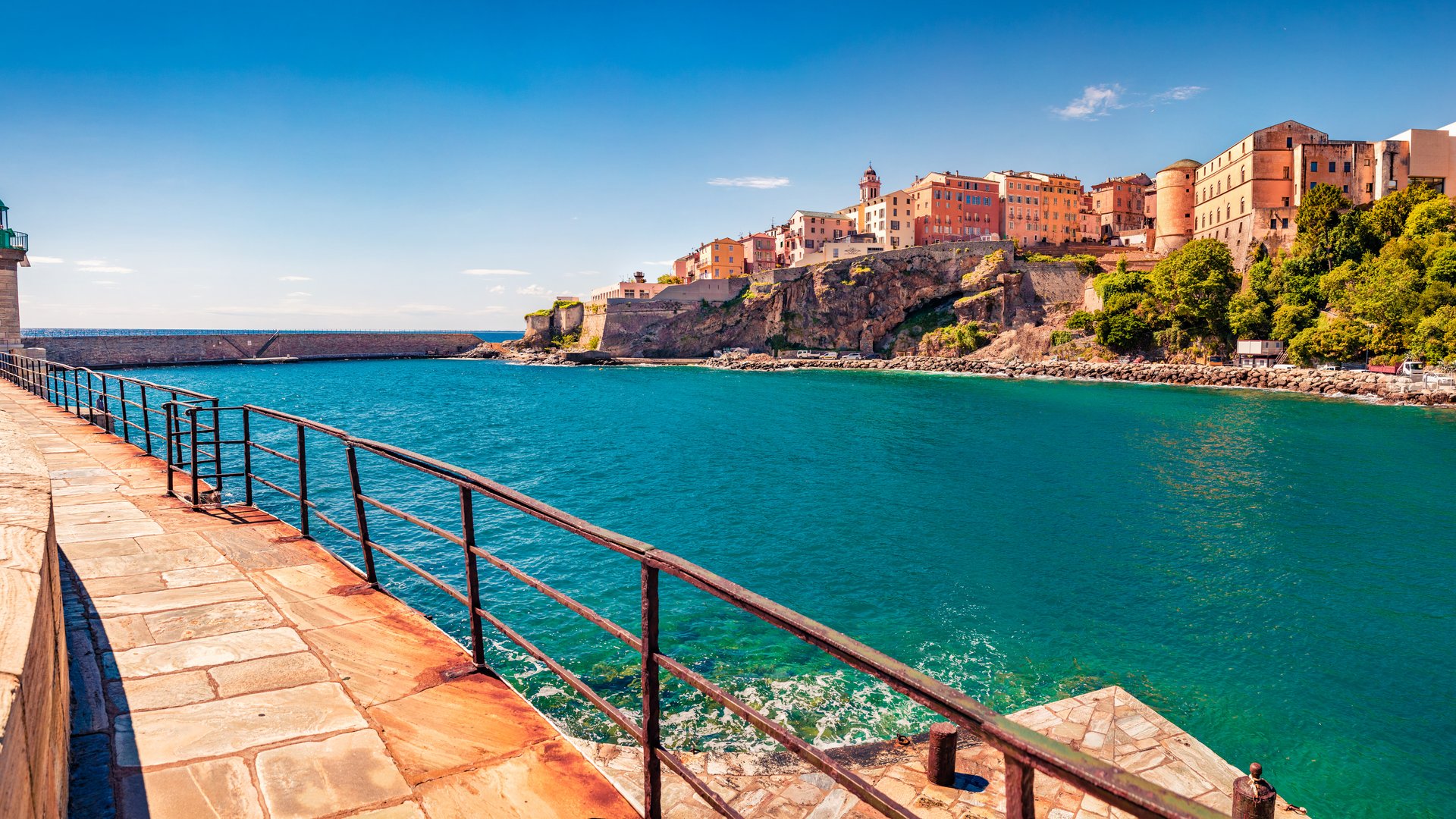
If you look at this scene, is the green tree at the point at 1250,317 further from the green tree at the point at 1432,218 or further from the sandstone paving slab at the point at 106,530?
the sandstone paving slab at the point at 106,530

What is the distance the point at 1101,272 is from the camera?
76188 mm

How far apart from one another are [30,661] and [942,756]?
6537mm

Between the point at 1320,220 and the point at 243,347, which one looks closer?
the point at 1320,220

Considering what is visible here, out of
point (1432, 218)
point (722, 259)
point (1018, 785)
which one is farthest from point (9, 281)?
point (722, 259)

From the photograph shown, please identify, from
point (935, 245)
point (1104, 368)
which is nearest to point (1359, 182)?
point (1104, 368)

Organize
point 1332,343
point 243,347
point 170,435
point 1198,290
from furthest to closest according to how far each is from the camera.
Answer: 1. point 243,347
2. point 1198,290
3. point 1332,343
4. point 170,435

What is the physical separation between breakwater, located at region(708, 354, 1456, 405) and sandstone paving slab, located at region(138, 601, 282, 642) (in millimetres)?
52841

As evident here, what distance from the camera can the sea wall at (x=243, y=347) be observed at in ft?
276

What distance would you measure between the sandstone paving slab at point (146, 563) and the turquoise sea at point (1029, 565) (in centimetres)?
463

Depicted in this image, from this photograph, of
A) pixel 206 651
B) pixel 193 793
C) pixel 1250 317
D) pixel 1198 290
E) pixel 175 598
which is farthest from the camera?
pixel 1198 290

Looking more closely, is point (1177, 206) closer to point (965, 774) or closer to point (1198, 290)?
point (1198, 290)

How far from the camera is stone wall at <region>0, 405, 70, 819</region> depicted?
1493 mm

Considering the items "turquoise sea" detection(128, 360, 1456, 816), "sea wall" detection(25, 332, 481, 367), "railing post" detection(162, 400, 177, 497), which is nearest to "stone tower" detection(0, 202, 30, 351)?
"turquoise sea" detection(128, 360, 1456, 816)

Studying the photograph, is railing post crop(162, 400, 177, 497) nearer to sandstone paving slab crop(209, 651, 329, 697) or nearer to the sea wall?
sandstone paving slab crop(209, 651, 329, 697)
